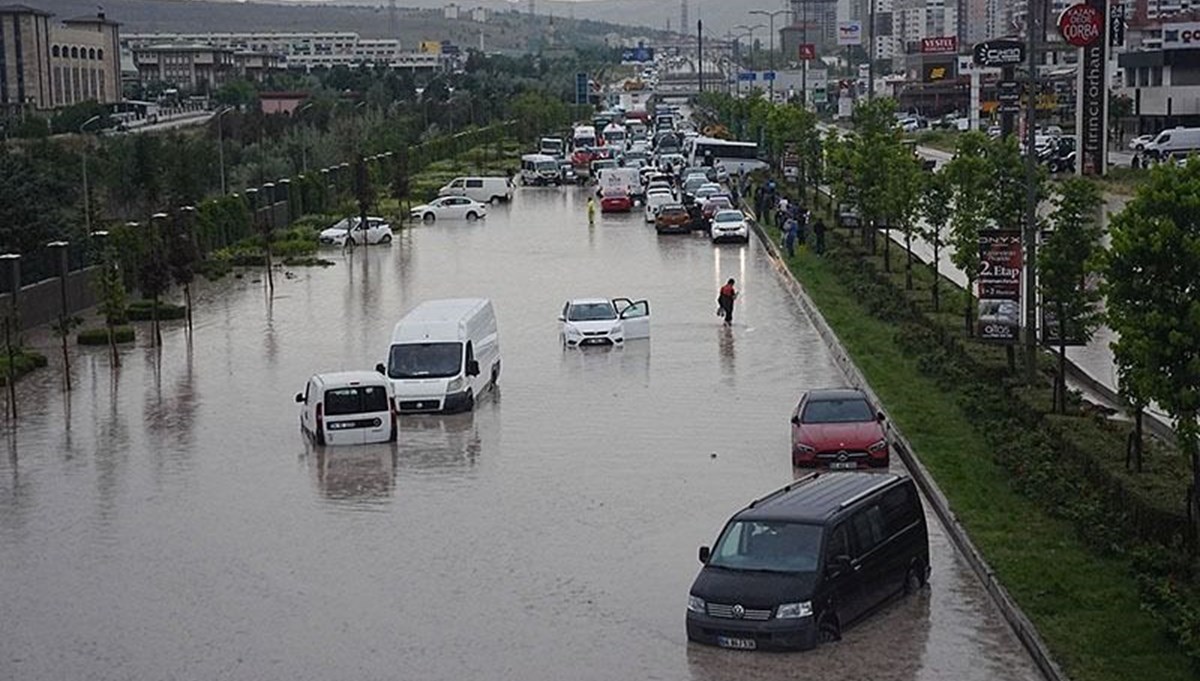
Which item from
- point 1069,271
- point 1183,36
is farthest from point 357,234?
point 1183,36

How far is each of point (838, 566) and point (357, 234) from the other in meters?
43.5

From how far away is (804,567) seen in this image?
→ 16172 millimetres

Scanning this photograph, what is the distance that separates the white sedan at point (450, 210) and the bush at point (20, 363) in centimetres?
3205

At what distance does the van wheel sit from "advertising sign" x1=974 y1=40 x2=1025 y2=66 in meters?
60.5

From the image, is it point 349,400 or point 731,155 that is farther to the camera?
point 731,155

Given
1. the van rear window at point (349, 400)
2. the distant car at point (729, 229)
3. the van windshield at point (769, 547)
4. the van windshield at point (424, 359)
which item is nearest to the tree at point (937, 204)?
the van windshield at point (424, 359)

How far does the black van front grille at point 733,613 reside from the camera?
1588 centimetres

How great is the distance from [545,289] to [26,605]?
27.4m

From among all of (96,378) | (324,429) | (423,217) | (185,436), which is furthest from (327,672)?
(423,217)

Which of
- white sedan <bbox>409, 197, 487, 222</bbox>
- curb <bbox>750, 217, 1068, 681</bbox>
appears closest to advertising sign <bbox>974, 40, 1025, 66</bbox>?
white sedan <bbox>409, 197, 487, 222</bbox>

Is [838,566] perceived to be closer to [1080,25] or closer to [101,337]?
[101,337]

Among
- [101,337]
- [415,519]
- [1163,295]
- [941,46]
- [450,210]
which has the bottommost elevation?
[101,337]

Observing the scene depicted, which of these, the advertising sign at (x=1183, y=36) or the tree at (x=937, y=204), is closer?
the tree at (x=937, y=204)

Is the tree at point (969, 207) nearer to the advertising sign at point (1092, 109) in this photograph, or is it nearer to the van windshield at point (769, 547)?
the van windshield at point (769, 547)
